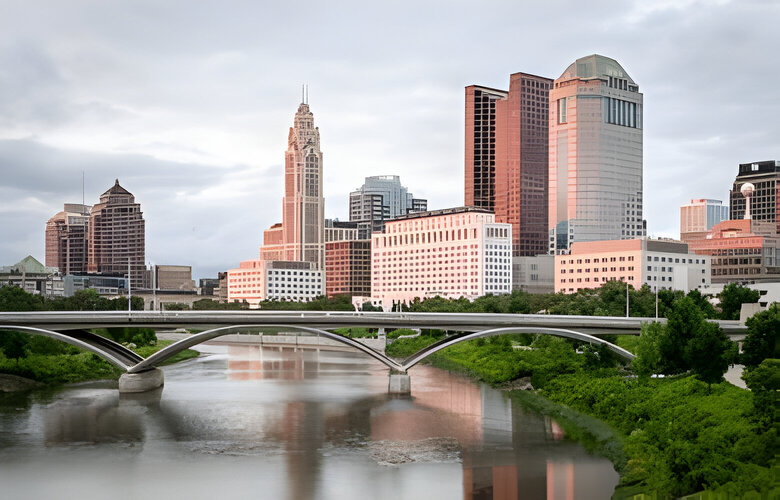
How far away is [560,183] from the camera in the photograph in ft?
605

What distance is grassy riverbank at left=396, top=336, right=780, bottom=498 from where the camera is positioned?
105 ft

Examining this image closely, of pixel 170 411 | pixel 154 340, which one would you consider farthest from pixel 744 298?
Answer: pixel 154 340

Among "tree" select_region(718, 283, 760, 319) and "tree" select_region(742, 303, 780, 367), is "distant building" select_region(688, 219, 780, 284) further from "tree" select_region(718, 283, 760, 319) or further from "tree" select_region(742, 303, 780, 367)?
"tree" select_region(742, 303, 780, 367)

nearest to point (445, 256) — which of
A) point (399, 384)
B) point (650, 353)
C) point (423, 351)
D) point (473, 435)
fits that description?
point (423, 351)

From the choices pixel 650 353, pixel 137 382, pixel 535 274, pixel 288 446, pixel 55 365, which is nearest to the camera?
pixel 288 446

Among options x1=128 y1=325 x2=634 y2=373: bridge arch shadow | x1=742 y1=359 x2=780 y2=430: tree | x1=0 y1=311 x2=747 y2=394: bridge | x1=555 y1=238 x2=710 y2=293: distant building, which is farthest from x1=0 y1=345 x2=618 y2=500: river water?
x1=555 y1=238 x2=710 y2=293: distant building

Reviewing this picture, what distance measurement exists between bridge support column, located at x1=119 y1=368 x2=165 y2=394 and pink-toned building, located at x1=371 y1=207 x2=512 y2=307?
110 m

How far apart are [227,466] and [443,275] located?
142206 mm

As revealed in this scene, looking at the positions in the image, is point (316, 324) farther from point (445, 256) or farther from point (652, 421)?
point (445, 256)

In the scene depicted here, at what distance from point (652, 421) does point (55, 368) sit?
170 ft

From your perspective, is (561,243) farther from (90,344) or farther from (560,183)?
(90,344)

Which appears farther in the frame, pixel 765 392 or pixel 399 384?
pixel 399 384

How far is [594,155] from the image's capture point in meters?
180

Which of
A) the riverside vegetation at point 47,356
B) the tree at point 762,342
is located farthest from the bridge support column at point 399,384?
the riverside vegetation at point 47,356
